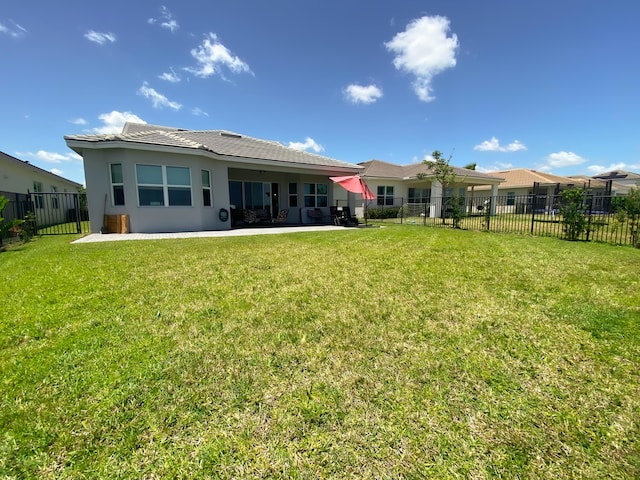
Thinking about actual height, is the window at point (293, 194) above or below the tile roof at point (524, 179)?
below

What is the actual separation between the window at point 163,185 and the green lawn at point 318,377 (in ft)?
24.2

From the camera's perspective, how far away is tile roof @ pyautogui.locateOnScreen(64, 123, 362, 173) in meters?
11.5

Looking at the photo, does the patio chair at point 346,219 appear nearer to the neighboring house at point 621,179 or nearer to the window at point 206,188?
the window at point 206,188

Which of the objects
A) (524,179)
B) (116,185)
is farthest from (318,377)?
(524,179)

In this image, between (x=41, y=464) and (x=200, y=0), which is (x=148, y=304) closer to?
(x=41, y=464)

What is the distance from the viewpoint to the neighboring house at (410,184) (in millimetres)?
23688

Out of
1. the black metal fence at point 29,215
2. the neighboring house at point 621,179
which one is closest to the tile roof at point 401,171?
the black metal fence at point 29,215

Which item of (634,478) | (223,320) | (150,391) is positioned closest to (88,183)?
(223,320)

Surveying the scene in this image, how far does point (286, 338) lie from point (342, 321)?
0.80 m

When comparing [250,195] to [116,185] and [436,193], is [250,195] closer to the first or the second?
[116,185]

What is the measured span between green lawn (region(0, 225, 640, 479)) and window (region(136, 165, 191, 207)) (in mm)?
7388

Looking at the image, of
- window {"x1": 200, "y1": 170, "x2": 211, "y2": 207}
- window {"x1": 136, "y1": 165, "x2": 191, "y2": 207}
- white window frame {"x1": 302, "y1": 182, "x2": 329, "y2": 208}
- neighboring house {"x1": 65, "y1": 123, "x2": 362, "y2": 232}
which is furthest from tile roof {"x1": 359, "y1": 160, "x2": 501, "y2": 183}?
window {"x1": 136, "y1": 165, "x2": 191, "y2": 207}

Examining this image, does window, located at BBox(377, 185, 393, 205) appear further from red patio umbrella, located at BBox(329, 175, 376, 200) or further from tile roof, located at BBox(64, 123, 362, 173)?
red patio umbrella, located at BBox(329, 175, 376, 200)

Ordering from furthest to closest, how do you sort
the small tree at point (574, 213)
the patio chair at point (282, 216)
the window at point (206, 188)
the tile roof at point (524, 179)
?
the tile roof at point (524, 179)
the patio chair at point (282, 216)
the window at point (206, 188)
the small tree at point (574, 213)
